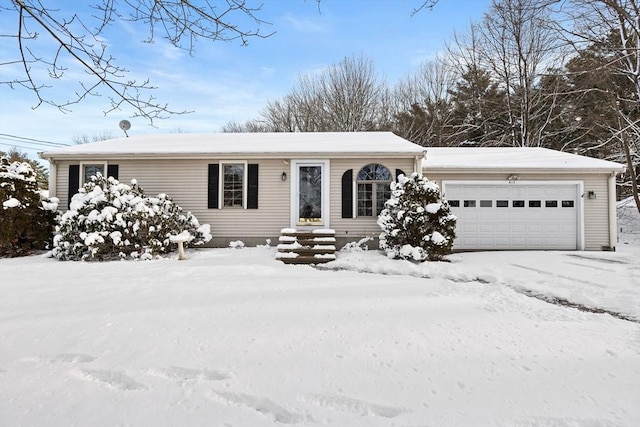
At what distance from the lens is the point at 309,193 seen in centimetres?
947

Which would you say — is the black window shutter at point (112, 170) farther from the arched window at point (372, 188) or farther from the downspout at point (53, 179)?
the arched window at point (372, 188)

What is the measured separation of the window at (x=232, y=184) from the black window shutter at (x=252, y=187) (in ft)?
0.83

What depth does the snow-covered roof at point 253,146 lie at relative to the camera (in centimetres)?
914

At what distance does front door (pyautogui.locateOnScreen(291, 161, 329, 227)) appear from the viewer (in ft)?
30.5

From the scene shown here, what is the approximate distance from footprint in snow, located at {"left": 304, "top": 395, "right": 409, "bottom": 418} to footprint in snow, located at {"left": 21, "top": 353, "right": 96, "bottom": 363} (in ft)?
6.49

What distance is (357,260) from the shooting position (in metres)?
7.64

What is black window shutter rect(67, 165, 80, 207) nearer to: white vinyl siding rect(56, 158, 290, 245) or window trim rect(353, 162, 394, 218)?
white vinyl siding rect(56, 158, 290, 245)

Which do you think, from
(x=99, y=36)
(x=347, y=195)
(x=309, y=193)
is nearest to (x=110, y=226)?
(x=309, y=193)

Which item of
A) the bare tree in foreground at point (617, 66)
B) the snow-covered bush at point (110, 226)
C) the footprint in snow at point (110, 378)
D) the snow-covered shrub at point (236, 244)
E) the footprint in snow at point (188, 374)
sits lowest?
the footprint in snow at point (110, 378)

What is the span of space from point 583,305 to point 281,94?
67.4 ft

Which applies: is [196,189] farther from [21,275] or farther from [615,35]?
[615,35]

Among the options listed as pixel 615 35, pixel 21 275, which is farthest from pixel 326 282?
pixel 615 35

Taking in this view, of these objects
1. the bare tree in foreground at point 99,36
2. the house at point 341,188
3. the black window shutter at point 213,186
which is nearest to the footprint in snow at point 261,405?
the bare tree in foreground at point 99,36

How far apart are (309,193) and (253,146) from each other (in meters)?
2.22
